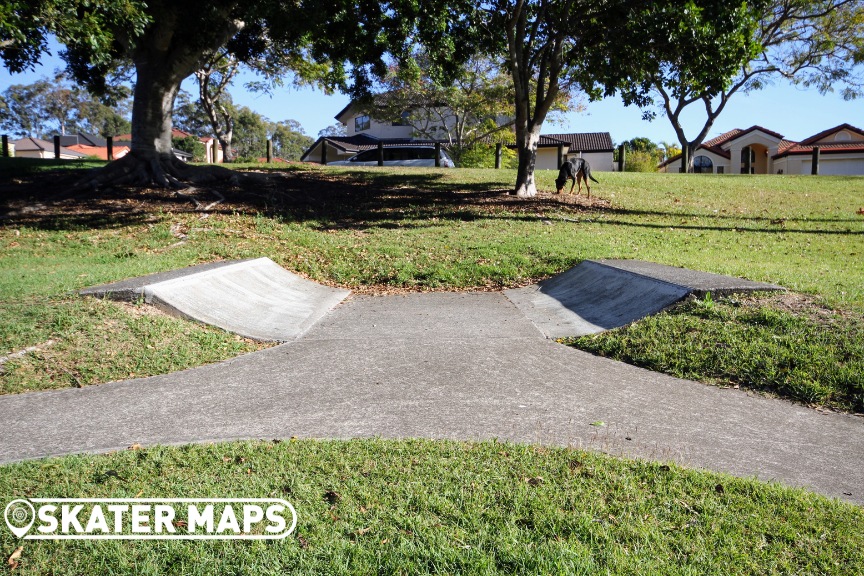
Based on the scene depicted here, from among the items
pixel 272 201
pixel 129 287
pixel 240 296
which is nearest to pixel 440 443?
pixel 129 287

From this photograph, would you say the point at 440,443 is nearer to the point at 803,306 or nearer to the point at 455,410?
the point at 455,410

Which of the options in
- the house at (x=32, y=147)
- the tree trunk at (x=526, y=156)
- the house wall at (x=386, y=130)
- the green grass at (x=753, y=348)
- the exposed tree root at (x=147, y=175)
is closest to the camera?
the green grass at (x=753, y=348)

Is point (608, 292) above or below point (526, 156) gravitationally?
below

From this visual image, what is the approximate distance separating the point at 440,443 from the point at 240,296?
17.7ft

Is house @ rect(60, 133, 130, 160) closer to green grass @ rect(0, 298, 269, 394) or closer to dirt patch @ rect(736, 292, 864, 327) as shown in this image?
green grass @ rect(0, 298, 269, 394)

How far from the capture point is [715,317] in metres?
7.32

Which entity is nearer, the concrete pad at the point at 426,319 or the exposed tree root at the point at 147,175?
the concrete pad at the point at 426,319

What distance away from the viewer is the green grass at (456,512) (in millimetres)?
3193

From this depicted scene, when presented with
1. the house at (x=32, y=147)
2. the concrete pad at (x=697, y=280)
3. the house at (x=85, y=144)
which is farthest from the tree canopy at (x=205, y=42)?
the house at (x=32, y=147)

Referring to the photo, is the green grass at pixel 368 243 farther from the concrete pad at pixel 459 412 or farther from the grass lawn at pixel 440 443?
the concrete pad at pixel 459 412

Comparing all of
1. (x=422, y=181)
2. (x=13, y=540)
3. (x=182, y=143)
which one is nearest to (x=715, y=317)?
(x=13, y=540)

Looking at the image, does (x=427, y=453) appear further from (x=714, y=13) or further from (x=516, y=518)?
(x=714, y=13)

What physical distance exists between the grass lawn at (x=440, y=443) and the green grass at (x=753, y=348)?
0.03 metres

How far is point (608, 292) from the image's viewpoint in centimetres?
930
